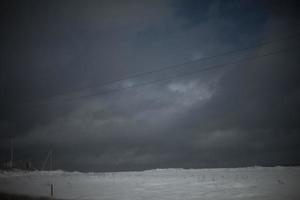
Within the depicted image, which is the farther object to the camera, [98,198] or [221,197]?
[98,198]

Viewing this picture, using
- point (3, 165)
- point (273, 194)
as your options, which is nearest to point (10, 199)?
point (273, 194)

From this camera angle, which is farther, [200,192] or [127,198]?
[200,192]

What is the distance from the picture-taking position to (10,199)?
858 inches

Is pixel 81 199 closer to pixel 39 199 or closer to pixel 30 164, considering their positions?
pixel 39 199

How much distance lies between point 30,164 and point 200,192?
82.0 m

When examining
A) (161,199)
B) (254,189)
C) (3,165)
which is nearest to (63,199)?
(161,199)

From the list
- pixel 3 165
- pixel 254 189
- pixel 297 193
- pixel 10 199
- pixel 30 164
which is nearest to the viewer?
pixel 10 199

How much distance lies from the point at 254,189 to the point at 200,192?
5295 mm

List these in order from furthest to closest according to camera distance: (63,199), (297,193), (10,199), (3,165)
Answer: (3,165) → (63,199) → (297,193) → (10,199)

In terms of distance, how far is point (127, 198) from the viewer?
26.9 m

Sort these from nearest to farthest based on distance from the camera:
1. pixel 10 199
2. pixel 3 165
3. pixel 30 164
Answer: pixel 10 199
pixel 3 165
pixel 30 164

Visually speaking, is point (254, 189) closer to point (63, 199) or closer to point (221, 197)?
point (221, 197)

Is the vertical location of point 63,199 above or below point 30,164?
below

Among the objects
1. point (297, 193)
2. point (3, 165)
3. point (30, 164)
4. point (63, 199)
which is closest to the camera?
point (297, 193)
